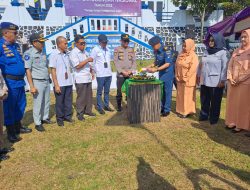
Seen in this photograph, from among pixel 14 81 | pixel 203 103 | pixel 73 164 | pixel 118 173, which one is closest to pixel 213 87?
pixel 203 103

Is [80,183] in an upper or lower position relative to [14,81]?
lower

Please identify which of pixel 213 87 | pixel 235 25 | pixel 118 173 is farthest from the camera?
pixel 235 25

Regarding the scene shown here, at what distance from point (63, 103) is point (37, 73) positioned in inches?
35.3

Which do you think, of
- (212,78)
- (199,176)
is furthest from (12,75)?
(212,78)

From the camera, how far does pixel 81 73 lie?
537 centimetres

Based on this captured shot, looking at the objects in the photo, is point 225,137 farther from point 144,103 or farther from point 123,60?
point 123,60

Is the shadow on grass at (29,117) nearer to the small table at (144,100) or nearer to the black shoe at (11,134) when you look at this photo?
the black shoe at (11,134)

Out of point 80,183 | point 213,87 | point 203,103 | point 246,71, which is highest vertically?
point 246,71

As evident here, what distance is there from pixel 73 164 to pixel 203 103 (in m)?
3.10

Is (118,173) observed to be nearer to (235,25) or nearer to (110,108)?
(110,108)

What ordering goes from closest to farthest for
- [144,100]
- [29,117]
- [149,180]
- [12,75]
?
[149,180] < [12,75] < [144,100] < [29,117]

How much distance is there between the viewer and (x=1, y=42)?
13.3 ft

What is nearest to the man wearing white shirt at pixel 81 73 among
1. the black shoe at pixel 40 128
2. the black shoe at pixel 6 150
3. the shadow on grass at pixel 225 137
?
the black shoe at pixel 40 128

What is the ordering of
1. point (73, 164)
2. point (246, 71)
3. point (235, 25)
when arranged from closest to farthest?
point (73, 164) < point (246, 71) < point (235, 25)
